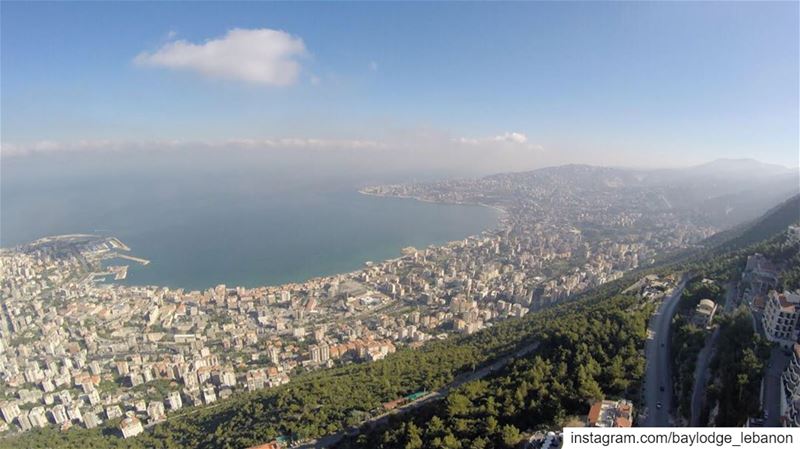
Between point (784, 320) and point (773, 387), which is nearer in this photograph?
point (773, 387)

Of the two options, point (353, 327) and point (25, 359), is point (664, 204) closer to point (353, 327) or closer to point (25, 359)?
point (353, 327)

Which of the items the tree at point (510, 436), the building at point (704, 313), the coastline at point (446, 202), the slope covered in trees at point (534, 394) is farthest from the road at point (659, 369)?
the coastline at point (446, 202)

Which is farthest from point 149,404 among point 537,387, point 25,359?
point 537,387

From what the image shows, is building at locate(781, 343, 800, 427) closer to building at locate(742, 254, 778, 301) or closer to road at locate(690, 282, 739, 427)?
road at locate(690, 282, 739, 427)

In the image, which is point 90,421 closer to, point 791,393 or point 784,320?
point 791,393

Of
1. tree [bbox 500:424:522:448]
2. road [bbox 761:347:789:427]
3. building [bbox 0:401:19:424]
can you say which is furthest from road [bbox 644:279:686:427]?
building [bbox 0:401:19:424]

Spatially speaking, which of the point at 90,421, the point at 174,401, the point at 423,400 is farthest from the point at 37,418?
the point at 423,400
